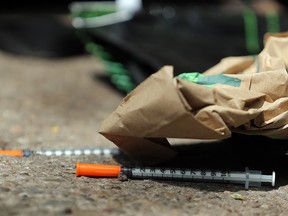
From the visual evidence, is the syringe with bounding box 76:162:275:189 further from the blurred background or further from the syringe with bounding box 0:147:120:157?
the blurred background

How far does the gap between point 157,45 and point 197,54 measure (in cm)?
22

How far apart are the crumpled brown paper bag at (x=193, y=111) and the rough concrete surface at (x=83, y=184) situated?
0.11m

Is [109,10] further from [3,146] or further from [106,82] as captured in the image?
[3,146]

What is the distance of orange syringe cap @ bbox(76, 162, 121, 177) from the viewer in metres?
1.35

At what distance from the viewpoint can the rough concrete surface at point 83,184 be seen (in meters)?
1.13

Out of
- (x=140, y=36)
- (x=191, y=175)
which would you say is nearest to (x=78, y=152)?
(x=191, y=175)

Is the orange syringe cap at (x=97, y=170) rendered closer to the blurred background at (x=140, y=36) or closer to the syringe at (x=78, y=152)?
the syringe at (x=78, y=152)

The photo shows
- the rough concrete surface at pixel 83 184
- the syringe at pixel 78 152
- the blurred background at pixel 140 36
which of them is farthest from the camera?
the blurred background at pixel 140 36

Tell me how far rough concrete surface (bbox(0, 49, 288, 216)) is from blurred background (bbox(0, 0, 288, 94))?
0.33 metres

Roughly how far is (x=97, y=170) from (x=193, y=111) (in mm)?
302

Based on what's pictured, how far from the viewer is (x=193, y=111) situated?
1271 millimetres

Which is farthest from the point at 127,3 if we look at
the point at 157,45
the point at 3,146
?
the point at 3,146

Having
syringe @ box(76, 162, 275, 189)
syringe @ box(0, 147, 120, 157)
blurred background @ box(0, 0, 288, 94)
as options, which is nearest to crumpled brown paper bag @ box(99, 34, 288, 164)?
syringe @ box(76, 162, 275, 189)

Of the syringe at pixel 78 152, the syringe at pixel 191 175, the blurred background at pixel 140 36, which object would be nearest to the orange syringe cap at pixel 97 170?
the syringe at pixel 191 175
